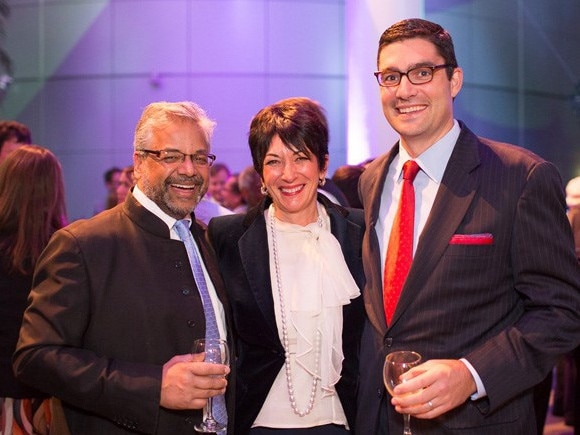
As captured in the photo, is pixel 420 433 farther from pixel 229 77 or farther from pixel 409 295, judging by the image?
pixel 229 77

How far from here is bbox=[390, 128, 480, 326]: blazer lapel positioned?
8.78 ft

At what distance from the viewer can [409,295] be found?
268 cm

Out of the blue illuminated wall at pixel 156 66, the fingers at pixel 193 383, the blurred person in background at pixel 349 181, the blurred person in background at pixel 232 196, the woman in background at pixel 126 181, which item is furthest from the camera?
the blue illuminated wall at pixel 156 66

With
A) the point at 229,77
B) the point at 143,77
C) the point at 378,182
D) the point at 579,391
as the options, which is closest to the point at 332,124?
the point at 229,77

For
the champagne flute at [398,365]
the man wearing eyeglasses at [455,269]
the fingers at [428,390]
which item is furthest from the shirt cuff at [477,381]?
the champagne flute at [398,365]

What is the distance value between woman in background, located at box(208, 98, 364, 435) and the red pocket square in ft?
1.83

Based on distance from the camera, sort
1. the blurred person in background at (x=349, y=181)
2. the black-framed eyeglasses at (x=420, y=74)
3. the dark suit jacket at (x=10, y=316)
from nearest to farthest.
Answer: the black-framed eyeglasses at (x=420, y=74) < the dark suit jacket at (x=10, y=316) < the blurred person in background at (x=349, y=181)

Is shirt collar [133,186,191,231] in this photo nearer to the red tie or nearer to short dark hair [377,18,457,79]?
the red tie

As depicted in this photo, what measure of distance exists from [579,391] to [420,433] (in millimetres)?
3660

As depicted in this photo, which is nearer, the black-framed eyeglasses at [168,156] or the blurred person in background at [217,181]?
the black-framed eyeglasses at [168,156]

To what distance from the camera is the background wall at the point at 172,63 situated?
11648 millimetres

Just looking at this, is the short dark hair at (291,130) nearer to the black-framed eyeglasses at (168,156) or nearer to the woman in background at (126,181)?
the black-framed eyeglasses at (168,156)

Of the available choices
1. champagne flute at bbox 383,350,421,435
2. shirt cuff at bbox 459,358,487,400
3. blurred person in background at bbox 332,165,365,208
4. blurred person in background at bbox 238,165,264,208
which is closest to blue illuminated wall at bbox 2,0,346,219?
blurred person in background at bbox 238,165,264,208

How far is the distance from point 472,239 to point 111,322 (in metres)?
1.24
